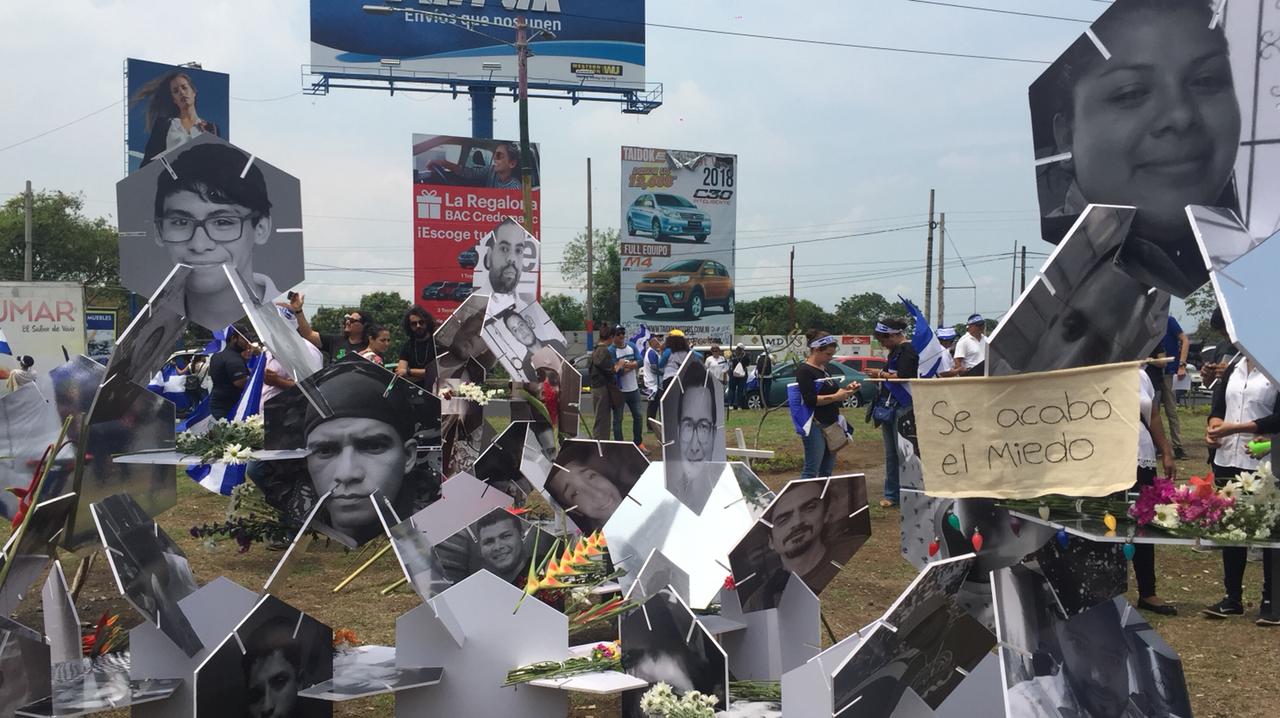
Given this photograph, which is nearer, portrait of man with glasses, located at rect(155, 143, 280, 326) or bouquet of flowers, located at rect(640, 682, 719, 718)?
bouquet of flowers, located at rect(640, 682, 719, 718)

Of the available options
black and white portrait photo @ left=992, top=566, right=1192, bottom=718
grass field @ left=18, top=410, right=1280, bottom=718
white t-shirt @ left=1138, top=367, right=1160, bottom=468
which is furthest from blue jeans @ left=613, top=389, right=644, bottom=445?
black and white portrait photo @ left=992, top=566, right=1192, bottom=718

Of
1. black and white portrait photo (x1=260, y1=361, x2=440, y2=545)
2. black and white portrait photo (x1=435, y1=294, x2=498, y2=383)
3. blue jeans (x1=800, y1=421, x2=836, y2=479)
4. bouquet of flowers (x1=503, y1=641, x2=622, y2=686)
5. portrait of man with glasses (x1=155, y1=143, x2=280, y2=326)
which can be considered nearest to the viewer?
bouquet of flowers (x1=503, y1=641, x2=622, y2=686)

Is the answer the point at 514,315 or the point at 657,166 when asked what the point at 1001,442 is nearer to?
the point at 514,315

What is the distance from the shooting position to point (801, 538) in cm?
483

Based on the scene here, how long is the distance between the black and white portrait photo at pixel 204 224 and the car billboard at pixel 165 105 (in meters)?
22.8

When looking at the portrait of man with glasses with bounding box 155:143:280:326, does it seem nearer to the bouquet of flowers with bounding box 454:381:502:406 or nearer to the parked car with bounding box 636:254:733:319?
the bouquet of flowers with bounding box 454:381:502:406

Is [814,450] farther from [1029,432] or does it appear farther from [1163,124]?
[1163,124]

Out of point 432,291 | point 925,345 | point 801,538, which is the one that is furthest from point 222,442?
point 432,291

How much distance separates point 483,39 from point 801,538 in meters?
29.4

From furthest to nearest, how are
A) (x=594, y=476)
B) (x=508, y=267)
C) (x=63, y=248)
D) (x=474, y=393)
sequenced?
(x=63, y=248) → (x=508, y=267) → (x=474, y=393) → (x=594, y=476)

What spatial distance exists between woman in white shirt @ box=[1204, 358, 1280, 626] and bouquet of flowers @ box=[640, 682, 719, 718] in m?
3.43

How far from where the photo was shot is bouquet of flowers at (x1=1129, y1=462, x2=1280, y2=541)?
130 inches

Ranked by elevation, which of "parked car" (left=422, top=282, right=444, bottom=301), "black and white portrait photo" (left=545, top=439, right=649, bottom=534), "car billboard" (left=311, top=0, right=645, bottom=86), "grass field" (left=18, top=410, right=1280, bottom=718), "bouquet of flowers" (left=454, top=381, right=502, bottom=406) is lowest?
"grass field" (left=18, top=410, right=1280, bottom=718)

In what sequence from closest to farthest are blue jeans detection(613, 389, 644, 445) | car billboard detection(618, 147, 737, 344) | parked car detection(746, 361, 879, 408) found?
blue jeans detection(613, 389, 644, 445)
parked car detection(746, 361, 879, 408)
car billboard detection(618, 147, 737, 344)
